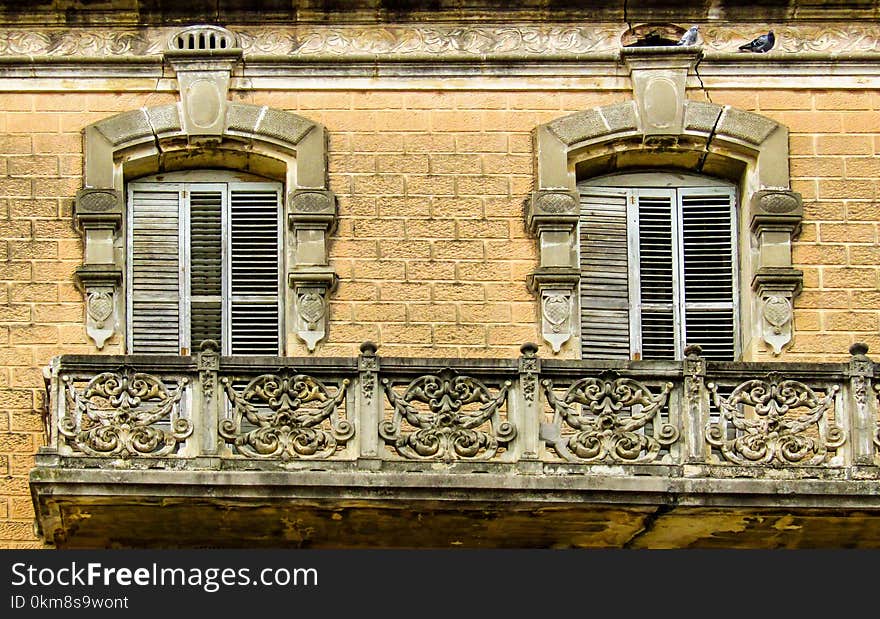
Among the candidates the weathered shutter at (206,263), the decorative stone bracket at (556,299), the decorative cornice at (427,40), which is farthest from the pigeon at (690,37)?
→ the weathered shutter at (206,263)

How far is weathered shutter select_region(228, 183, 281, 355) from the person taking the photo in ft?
81.0

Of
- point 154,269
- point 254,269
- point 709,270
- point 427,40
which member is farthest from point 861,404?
point 154,269

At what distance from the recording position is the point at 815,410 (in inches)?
881

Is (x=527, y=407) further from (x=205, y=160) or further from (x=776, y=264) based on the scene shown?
(x=205, y=160)

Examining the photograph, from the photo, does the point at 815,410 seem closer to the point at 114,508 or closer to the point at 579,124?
the point at 579,124

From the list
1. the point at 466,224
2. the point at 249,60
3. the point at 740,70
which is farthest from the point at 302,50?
the point at 740,70

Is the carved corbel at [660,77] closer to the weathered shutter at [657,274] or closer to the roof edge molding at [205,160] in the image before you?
the weathered shutter at [657,274]

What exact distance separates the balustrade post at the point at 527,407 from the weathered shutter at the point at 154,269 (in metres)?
3.64

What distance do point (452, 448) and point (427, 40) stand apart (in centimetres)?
470

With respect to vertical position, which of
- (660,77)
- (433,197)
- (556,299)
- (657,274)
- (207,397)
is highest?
(660,77)

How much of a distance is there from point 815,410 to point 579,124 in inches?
155

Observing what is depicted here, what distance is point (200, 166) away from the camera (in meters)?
25.3

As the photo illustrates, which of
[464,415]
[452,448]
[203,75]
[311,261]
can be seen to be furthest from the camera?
[203,75]

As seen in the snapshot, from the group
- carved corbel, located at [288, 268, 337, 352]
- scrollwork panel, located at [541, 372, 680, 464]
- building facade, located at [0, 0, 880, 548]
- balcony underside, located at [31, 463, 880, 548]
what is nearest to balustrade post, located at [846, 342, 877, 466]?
balcony underside, located at [31, 463, 880, 548]
